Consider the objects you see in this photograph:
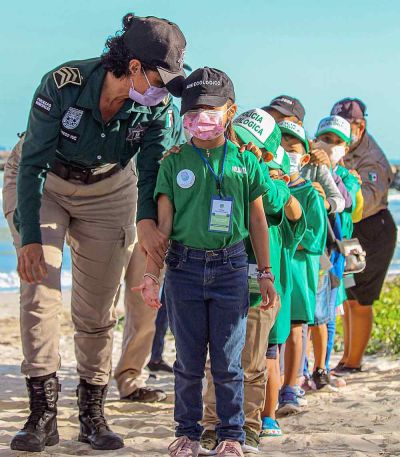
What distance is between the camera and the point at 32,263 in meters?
4.49

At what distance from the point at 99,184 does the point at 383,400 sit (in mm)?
2296

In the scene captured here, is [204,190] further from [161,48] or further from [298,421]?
[298,421]

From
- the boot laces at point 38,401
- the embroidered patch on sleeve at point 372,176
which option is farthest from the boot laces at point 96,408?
the embroidered patch on sleeve at point 372,176

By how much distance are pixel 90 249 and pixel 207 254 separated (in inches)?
39.6

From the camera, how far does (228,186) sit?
4.13 meters

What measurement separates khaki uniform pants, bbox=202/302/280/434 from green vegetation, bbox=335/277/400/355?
411 centimetres

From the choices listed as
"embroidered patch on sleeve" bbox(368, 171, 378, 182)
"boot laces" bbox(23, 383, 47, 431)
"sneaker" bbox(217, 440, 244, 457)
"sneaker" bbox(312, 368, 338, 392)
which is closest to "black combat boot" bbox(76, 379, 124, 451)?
"boot laces" bbox(23, 383, 47, 431)

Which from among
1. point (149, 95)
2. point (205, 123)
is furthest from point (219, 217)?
point (149, 95)

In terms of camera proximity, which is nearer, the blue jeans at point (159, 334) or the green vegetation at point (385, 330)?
the blue jeans at point (159, 334)

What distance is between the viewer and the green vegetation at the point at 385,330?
8609mm

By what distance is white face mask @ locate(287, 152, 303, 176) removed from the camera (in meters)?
5.38

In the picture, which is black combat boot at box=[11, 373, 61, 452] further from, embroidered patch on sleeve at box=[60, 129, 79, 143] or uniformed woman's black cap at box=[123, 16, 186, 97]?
uniformed woman's black cap at box=[123, 16, 186, 97]

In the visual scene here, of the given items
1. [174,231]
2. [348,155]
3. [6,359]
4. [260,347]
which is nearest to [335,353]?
[348,155]

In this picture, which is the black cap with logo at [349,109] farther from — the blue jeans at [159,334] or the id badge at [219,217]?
the id badge at [219,217]
